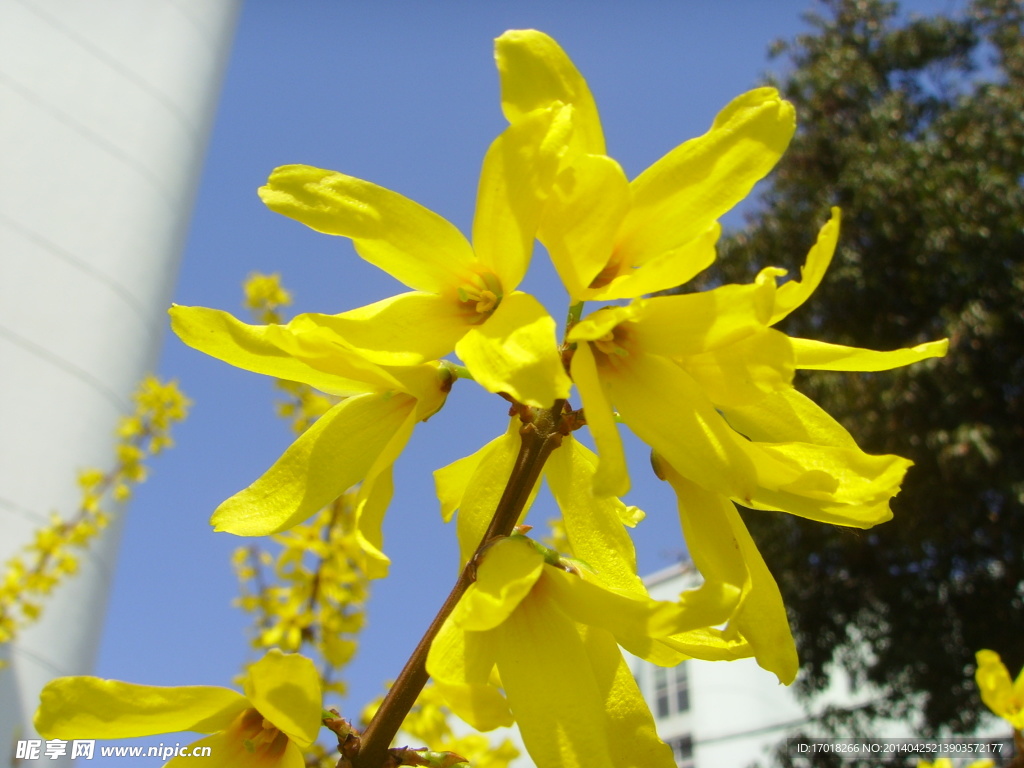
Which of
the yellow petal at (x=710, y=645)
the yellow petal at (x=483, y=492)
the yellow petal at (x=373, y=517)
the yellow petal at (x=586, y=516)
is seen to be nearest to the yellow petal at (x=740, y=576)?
the yellow petal at (x=710, y=645)

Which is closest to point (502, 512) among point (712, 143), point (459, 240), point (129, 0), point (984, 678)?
point (459, 240)

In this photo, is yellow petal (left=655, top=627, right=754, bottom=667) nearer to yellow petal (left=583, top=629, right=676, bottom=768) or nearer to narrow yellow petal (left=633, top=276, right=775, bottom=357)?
yellow petal (left=583, top=629, right=676, bottom=768)

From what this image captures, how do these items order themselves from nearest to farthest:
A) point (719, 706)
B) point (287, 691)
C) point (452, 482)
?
point (287, 691) < point (452, 482) < point (719, 706)

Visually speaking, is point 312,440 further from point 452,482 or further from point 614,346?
point 614,346

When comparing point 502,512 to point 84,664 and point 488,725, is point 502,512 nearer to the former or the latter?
point 488,725

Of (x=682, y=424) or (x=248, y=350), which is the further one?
(x=248, y=350)

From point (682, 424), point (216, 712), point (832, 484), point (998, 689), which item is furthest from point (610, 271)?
point (998, 689)

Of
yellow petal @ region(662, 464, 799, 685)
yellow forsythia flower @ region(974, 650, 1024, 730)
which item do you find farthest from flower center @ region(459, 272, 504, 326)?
yellow forsythia flower @ region(974, 650, 1024, 730)
